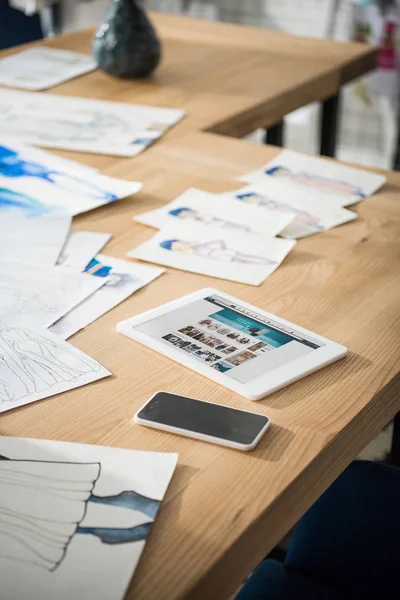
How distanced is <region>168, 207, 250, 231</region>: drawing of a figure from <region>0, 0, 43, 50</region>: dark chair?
81.5 inches

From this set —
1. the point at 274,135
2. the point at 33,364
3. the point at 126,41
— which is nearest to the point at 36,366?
the point at 33,364

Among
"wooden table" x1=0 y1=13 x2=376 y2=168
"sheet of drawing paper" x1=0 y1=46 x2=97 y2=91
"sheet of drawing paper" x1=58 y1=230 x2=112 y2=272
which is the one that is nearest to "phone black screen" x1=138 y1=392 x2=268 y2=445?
"sheet of drawing paper" x1=58 y1=230 x2=112 y2=272

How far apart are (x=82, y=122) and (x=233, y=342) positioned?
85 cm

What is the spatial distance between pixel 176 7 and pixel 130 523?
325cm

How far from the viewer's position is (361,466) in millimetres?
1138

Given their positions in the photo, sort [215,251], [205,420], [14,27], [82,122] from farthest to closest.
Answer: [14,27] → [82,122] → [215,251] → [205,420]

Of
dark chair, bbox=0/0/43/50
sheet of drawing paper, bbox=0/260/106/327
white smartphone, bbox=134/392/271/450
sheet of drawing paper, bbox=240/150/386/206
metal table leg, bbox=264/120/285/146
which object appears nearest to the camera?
white smartphone, bbox=134/392/271/450

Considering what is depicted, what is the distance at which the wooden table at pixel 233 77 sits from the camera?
1.78 m

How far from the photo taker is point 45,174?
4.68ft

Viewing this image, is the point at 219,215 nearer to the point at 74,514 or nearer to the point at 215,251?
the point at 215,251

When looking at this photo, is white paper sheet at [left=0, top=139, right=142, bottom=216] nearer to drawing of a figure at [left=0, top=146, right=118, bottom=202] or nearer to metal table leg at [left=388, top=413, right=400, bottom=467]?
drawing of a figure at [left=0, top=146, right=118, bottom=202]

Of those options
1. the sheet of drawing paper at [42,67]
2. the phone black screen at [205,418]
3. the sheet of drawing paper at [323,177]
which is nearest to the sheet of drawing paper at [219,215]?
the sheet of drawing paper at [323,177]

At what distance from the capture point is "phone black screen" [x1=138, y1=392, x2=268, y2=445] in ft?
2.67

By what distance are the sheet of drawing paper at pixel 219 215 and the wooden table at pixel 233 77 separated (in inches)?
9.2
